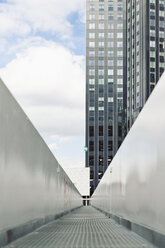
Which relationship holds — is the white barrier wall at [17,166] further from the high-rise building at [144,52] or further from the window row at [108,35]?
the window row at [108,35]

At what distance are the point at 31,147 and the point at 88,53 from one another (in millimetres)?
150767

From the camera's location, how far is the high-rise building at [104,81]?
146 metres

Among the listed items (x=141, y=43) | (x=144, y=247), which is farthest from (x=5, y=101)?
(x=141, y=43)

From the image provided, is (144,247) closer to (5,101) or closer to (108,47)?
(5,101)

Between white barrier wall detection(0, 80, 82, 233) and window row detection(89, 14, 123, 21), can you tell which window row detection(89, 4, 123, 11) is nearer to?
window row detection(89, 14, 123, 21)

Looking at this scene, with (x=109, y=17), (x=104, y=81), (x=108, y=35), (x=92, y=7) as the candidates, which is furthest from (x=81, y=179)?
(x=109, y=17)

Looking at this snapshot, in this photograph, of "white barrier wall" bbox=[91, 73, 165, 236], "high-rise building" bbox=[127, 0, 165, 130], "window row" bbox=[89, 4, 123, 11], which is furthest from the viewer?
"window row" bbox=[89, 4, 123, 11]

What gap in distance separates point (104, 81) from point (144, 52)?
69.3 ft

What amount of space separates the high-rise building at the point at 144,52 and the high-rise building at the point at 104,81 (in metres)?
6.17

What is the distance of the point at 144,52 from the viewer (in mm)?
138500

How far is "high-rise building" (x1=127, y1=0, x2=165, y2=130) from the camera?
449 feet

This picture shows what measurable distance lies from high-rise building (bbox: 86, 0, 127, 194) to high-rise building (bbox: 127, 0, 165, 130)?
617 centimetres

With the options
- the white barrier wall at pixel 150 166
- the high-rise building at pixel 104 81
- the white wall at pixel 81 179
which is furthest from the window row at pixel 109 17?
the white barrier wall at pixel 150 166

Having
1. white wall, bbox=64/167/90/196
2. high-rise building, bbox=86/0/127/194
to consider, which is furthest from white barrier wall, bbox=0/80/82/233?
high-rise building, bbox=86/0/127/194
